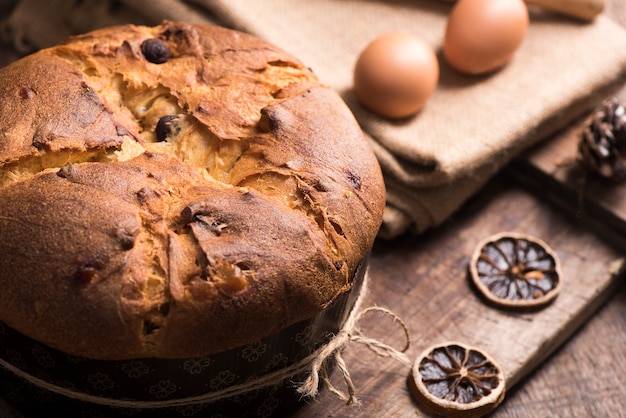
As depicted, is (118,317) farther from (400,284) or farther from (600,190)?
(600,190)

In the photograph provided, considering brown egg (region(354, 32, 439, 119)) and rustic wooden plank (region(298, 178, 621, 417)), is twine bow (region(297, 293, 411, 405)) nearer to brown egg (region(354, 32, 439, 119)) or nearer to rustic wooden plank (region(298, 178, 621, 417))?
rustic wooden plank (region(298, 178, 621, 417))

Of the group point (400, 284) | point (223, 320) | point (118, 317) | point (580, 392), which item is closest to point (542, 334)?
point (580, 392)

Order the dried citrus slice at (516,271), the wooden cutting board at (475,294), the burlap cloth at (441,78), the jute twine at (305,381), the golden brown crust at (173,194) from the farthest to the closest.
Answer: the burlap cloth at (441,78) → the dried citrus slice at (516,271) → the wooden cutting board at (475,294) → the jute twine at (305,381) → the golden brown crust at (173,194)

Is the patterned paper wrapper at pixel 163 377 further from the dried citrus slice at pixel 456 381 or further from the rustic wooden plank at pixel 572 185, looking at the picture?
the rustic wooden plank at pixel 572 185

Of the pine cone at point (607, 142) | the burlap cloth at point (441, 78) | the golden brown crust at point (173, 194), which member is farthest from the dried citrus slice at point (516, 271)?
the golden brown crust at point (173, 194)

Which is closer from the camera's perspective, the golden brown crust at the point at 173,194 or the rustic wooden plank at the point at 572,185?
the golden brown crust at the point at 173,194

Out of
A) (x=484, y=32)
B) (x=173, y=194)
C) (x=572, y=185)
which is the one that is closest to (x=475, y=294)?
(x=572, y=185)

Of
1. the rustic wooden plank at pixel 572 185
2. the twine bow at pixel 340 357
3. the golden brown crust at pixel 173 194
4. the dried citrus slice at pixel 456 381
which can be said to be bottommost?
the dried citrus slice at pixel 456 381
